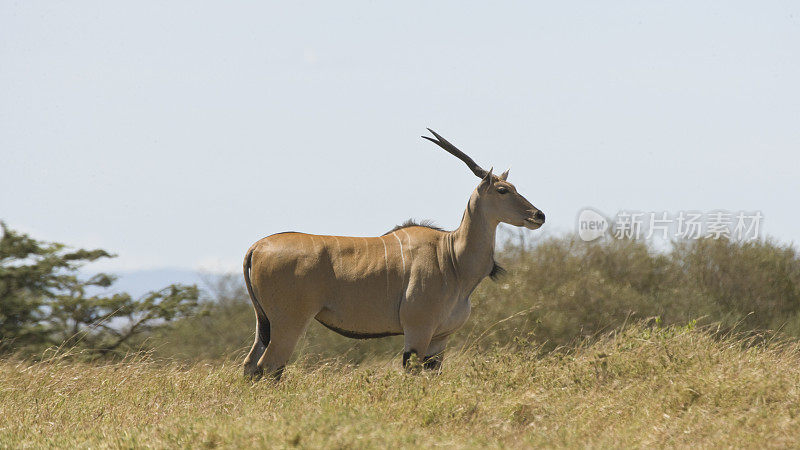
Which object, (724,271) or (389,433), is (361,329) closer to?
(389,433)

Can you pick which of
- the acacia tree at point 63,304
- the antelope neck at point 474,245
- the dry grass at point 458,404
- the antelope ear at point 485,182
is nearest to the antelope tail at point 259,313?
the dry grass at point 458,404

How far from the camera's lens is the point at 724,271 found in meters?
20.1

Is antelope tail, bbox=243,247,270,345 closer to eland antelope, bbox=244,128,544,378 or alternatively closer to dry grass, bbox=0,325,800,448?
eland antelope, bbox=244,128,544,378

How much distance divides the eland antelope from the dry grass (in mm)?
478

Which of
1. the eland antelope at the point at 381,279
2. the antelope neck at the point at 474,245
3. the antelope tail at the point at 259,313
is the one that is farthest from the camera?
the antelope neck at the point at 474,245

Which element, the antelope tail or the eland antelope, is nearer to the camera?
the eland antelope

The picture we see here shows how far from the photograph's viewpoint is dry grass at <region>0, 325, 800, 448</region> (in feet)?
21.2

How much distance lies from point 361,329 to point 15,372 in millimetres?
3833

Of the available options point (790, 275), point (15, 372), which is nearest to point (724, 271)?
point (790, 275)

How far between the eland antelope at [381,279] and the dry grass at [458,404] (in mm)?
478

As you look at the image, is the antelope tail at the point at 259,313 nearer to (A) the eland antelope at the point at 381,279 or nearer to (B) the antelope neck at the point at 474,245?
(A) the eland antelope at the point at 381,279

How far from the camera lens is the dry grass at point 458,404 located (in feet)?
21.2

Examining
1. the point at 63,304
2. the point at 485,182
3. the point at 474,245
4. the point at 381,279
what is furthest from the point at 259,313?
the point at 63,304

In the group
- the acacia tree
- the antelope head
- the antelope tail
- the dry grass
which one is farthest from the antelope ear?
the acacia tree
